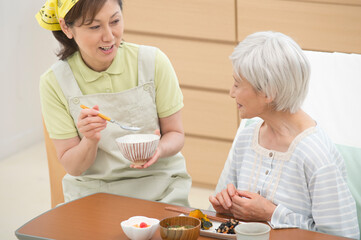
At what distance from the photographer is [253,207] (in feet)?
6.54

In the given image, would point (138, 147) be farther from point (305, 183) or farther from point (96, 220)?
point (305, 183)

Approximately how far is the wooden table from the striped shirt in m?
A: 0.12

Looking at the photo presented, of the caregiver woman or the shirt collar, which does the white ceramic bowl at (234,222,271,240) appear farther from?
the shirt collar

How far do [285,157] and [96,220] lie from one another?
0.64 metres

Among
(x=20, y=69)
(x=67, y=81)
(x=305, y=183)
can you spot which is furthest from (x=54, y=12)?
(x=20, y=69)

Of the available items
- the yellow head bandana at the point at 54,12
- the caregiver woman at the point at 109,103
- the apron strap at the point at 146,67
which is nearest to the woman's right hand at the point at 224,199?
the caregiver woman at the point at 109,103

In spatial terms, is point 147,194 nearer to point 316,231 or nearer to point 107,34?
point 107,34

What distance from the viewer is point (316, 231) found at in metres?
1.91

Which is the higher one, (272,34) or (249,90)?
(272,34)

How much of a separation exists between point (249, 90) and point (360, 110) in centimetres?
82

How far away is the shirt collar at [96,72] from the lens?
249 centimetres

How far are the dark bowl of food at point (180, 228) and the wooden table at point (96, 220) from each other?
7 centimetres

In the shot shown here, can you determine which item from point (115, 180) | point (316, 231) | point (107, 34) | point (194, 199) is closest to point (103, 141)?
point (115, 180)

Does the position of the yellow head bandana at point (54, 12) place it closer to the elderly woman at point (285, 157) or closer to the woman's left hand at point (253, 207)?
the elderly woman at point (285, 157)
